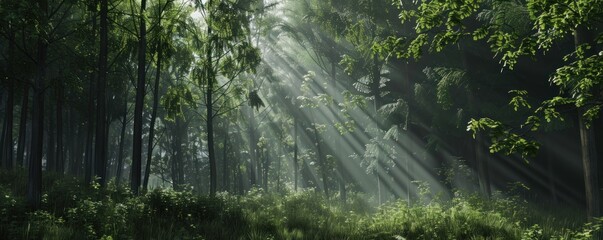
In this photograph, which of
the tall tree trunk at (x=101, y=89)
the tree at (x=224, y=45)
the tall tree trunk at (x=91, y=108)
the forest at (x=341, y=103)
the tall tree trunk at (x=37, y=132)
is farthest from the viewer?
the tree at (x=224, y=45)

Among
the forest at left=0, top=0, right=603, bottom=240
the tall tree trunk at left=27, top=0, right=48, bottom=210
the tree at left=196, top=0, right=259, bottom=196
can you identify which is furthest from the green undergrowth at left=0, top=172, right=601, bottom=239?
the tree at left=196, top=0, right=259, bottom=196

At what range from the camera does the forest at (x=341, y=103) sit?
738 cm

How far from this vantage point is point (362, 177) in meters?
39.0

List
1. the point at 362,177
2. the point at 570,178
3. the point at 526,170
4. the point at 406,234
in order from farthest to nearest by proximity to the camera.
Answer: the point at 362,177 → the point at 526,170 → the point at 570,178 → the point at 406,234

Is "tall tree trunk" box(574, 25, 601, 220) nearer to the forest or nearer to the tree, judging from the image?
the forest

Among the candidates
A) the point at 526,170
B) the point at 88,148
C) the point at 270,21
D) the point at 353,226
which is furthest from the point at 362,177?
the point at 353,226

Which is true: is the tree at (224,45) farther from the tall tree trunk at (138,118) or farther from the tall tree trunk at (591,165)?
the tall tree trunk at (591,165)

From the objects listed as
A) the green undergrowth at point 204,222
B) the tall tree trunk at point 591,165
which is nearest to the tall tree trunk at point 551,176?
the green undergrowth at point 204,222

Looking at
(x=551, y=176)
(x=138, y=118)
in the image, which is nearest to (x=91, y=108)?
(x=138, y=118)

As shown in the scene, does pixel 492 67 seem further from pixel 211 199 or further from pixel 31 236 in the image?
pixel 31 236

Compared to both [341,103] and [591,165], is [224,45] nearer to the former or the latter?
[341,103]

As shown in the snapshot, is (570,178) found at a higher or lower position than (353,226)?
higher

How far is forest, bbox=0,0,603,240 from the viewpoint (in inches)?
290

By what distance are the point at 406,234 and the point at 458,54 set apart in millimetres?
10780
